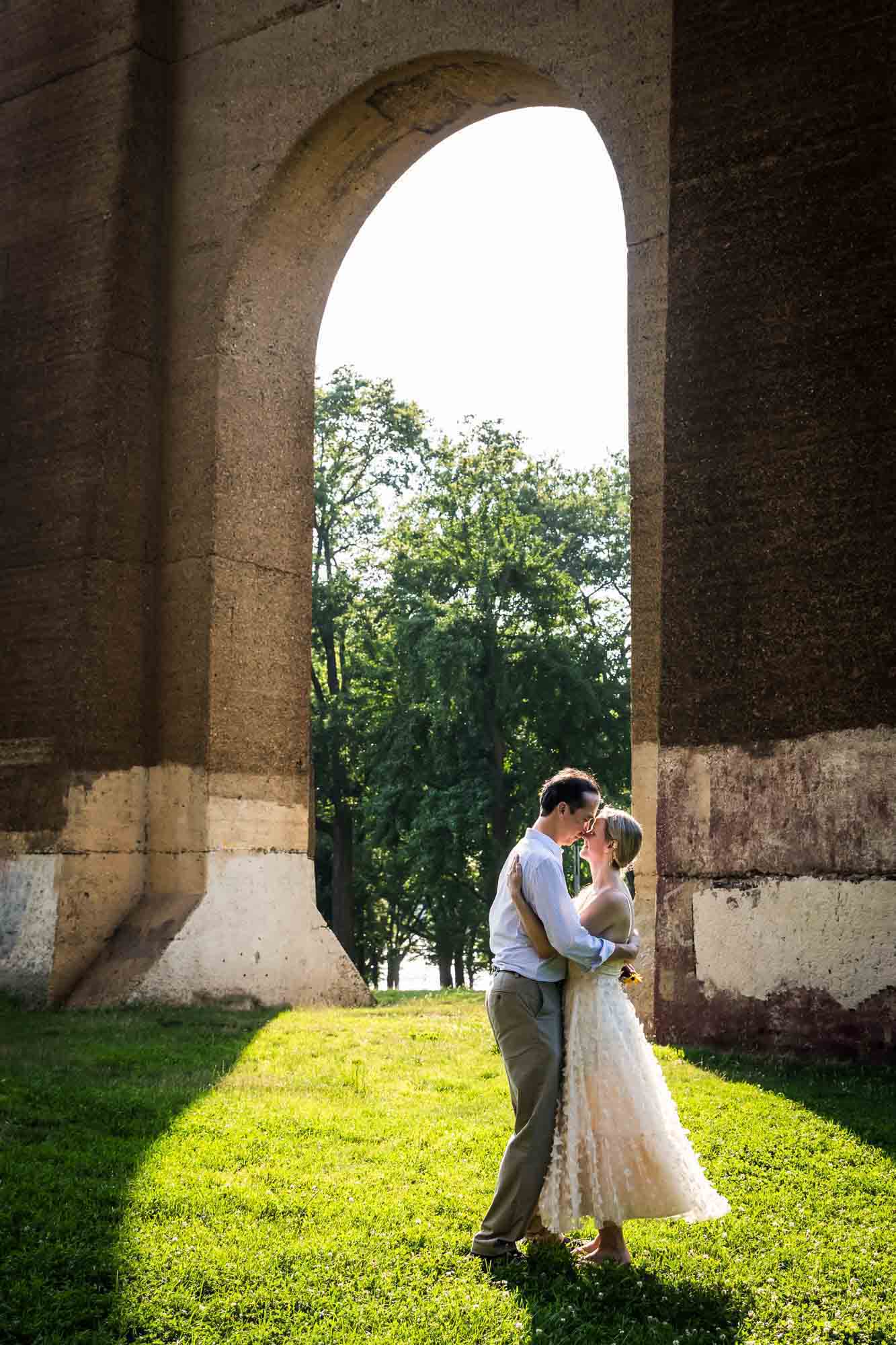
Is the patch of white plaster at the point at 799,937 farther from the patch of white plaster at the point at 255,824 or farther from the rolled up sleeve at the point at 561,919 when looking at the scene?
the patch of white plaster at the point at 255,824

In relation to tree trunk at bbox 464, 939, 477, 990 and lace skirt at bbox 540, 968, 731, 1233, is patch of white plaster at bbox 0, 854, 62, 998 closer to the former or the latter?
lace skirt at bbox 540, 968, 731, 1233

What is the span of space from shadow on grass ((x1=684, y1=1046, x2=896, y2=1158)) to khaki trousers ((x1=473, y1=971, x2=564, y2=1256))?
7.15 ft

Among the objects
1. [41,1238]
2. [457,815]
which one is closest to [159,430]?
[41,1238]

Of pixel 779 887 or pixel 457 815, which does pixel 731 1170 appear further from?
pixel 457 815

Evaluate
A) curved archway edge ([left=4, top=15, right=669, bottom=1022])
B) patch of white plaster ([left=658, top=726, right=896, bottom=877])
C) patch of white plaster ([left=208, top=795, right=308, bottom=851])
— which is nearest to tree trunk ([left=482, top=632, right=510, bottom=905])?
curved archway edge ([left=4, top=15, right=669, bottom=1022])

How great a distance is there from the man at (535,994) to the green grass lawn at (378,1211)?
23 cm

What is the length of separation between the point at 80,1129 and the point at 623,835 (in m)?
3.63

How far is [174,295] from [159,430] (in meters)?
1.40

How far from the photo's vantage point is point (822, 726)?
8656 millimetres

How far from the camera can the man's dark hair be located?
5168 mm

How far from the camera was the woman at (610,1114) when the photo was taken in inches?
194

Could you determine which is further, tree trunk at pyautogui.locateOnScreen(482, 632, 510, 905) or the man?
tree trunk at pyautogui.locateOnScreen(482, 632, 510, 905)

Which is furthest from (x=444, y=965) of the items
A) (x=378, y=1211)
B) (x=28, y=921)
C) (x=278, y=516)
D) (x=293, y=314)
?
(x=378, y=1211)

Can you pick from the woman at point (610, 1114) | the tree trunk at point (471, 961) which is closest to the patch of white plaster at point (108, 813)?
the woman at point (610, 1114)
